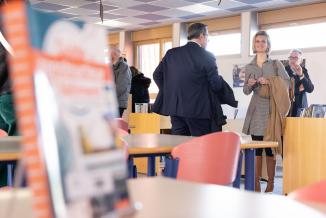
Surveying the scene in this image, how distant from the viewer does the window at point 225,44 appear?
8.98 metres

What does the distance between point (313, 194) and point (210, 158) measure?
863 mm

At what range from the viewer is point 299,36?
26.5 ft

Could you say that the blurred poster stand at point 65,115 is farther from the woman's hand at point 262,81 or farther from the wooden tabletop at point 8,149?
the woman's hand at point 262,81

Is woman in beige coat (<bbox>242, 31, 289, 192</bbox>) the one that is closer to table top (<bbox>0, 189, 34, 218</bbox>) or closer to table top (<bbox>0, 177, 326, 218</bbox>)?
table top (<bbox>0, 177, 326, 218</bbox>)

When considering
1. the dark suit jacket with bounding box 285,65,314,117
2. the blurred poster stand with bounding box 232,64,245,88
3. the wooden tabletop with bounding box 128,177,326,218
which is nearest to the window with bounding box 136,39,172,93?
the blurred poster stand with bounding box 232,64,245,88

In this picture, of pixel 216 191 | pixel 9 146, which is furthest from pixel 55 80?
pixel 9 146

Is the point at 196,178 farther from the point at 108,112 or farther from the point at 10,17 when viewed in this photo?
the point at 10,17

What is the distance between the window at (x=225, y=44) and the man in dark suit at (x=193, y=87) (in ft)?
18.0

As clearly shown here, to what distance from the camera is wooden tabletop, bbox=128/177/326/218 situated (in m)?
0.74

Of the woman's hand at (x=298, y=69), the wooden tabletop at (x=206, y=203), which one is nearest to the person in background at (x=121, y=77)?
the woman's hand at (x=298, y=69)

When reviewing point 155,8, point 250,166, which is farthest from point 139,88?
point 250,166

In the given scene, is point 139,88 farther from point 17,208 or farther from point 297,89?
point 17,208

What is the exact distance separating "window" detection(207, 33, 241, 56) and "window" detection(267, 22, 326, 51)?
740mm

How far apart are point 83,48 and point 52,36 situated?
4 cm
